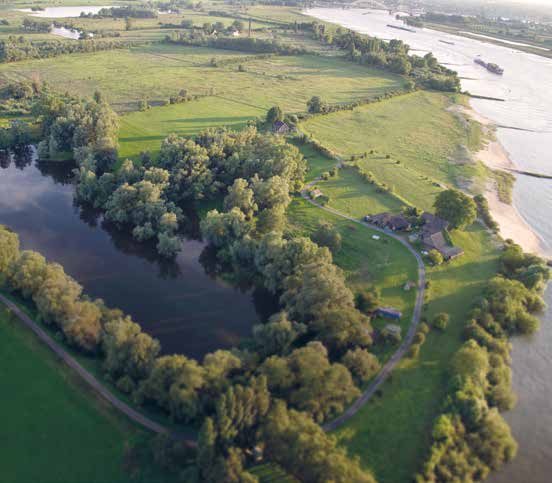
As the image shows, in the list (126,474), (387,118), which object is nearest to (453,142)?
(387,118)

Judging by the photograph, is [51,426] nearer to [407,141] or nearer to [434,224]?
[434,224]

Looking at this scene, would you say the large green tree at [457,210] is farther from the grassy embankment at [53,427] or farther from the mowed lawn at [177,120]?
the mowed lawn at [177,120]

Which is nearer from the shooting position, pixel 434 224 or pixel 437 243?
pixel 437 243

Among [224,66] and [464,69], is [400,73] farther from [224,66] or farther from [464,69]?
[224,66]

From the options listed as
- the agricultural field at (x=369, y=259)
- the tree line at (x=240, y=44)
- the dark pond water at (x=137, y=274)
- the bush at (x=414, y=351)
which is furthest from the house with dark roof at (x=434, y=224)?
the tree line at (x=240, y=44)

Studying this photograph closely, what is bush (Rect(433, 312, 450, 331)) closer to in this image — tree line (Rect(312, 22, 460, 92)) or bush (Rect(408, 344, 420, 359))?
bush (Rect(408, 344, 420, 359))

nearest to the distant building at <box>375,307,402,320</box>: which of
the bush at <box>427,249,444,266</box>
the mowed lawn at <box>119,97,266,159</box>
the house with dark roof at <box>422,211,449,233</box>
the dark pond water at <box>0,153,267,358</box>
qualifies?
the bush at <box>427,249,444,266</box>

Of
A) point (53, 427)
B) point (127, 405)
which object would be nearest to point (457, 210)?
point (127, 405)
